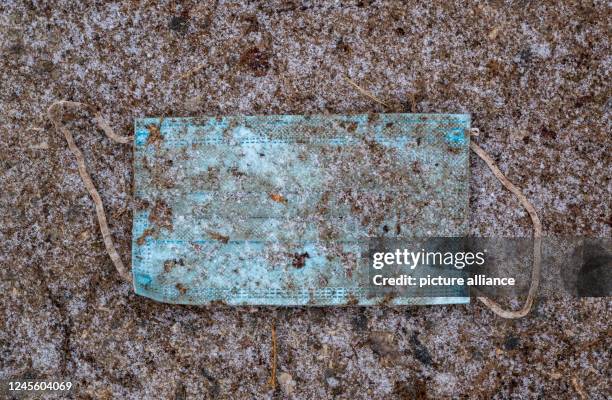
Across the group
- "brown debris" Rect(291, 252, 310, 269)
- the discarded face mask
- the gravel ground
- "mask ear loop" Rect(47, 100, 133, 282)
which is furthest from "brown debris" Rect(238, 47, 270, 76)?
"brown debris" Rect(291, 252, 310, 269)

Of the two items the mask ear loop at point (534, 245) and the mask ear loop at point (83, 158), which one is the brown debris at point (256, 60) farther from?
the mask ear loop at point (534, 245)

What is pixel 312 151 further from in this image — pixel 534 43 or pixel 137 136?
pixel 534 43

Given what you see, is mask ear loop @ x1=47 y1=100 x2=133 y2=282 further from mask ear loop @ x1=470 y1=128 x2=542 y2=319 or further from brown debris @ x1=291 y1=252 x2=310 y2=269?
mask ear loop @ x1=470 y1=128 x2=542 y2=319

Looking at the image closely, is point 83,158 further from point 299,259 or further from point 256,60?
point 299,259

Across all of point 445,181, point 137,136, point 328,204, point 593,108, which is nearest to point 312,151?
point 328,204

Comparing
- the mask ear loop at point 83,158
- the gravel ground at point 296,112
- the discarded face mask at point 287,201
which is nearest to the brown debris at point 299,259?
the discarded face mask at point 287,201

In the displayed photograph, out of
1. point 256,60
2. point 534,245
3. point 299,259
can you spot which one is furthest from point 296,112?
point 534,245
